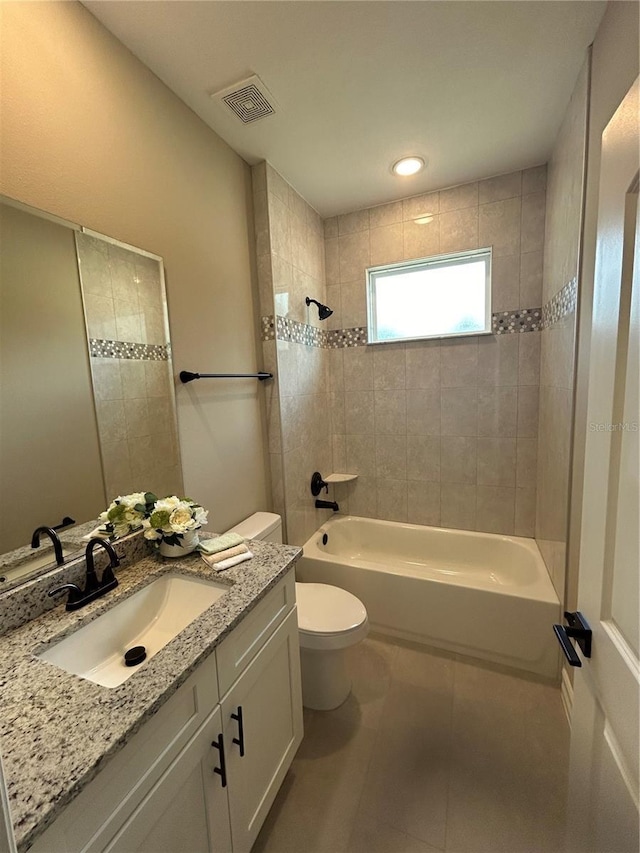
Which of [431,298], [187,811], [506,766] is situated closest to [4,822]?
[187,811]

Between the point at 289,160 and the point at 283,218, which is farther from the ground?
the point at 289,160

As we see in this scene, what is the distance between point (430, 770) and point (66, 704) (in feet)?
4.62

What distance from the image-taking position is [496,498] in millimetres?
2367

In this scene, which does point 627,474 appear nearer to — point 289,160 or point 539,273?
point 539,273


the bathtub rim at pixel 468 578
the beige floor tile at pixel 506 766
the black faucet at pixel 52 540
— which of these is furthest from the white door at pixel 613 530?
the black faucet at pixel 52 540

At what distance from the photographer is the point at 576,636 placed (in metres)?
0.72

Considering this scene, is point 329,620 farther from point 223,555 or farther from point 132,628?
point 132,628

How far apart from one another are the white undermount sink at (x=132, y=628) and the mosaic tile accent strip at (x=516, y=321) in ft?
7.18

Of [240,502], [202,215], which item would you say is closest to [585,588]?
[240,502]

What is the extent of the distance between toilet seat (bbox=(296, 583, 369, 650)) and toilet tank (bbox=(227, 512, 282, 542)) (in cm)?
32

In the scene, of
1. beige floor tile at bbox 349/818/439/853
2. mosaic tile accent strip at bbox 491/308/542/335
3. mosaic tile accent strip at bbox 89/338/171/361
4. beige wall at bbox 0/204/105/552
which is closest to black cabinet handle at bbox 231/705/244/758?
beige floor tile at bbox 349/818/439/853

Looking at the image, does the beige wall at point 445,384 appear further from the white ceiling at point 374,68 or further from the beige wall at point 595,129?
the beige wall at point 595,129

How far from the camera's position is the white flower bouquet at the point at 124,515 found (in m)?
1.12

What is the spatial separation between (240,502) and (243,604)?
3.23ft
